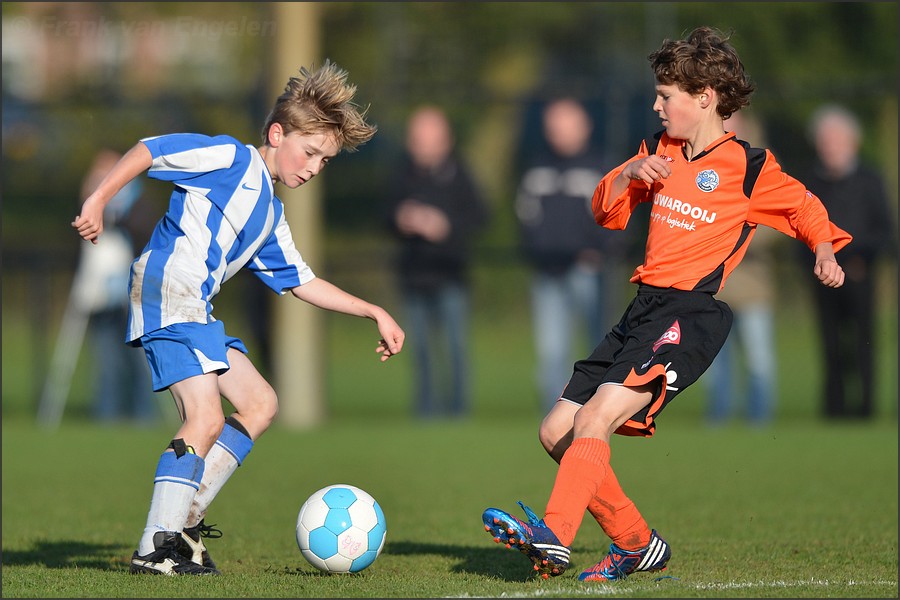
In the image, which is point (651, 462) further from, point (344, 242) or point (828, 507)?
point (344, 242)

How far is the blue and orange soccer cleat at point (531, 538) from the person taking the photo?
4.18 meters

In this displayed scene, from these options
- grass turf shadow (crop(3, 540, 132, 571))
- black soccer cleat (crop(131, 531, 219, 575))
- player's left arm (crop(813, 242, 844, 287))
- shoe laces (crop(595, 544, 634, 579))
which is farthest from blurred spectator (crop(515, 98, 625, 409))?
black soccer cleat (crop(131, 531, 219, 575))

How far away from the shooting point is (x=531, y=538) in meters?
4.23

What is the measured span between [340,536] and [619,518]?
3.26ft

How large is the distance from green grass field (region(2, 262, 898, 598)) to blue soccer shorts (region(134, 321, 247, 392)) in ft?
2.34

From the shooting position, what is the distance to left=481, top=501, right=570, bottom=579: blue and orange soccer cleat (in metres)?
4.18

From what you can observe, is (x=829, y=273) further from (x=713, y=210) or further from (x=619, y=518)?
(x=619, y=518)

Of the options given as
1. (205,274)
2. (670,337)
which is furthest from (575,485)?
(205,274)

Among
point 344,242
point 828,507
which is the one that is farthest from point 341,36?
point 828,507

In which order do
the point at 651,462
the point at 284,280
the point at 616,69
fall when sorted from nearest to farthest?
the point at 284,280
the point at 651,462
the point at 616,69

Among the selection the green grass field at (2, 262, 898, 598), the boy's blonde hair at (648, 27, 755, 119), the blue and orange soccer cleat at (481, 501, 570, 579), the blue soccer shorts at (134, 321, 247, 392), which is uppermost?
the boy's blonde hair at (648, 27, 755, 119)

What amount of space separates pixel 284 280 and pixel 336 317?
43.5ft

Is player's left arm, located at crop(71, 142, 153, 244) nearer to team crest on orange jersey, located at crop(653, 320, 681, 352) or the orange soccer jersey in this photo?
the orange soccer jersey

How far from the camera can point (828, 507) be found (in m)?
6.55
